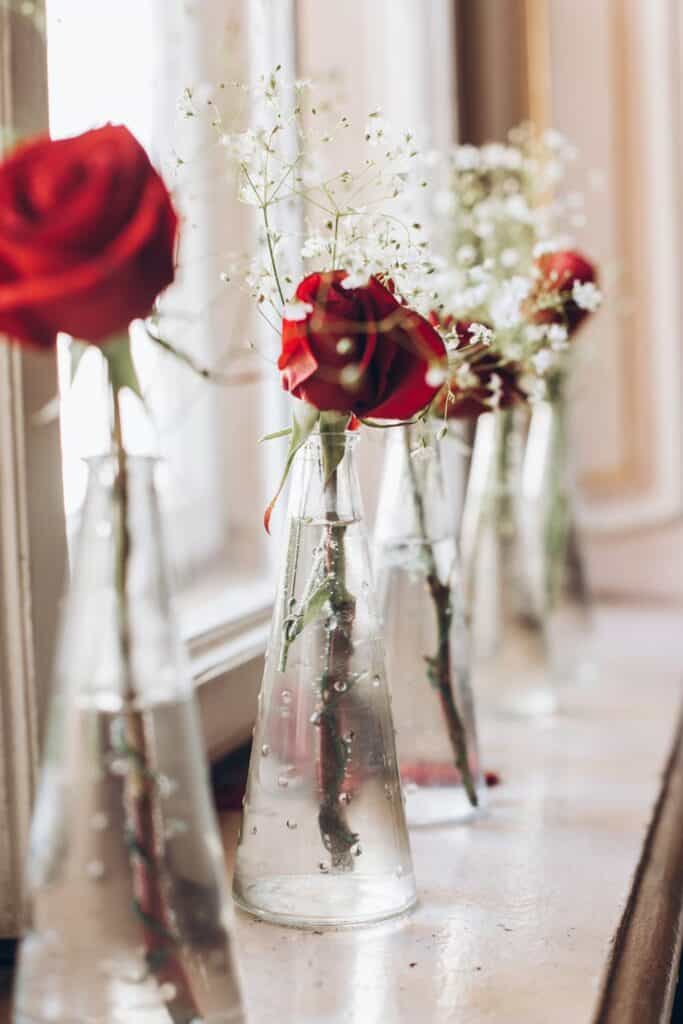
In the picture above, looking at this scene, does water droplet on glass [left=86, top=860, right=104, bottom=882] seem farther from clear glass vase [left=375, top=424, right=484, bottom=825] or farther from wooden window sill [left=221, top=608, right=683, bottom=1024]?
clear glass vase [left=375, top=424, right=484, bottom=825]

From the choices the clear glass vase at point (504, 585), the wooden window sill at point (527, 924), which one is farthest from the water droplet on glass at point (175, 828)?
the clear glass vase at point (504, 585)

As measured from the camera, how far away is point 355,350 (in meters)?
0.58

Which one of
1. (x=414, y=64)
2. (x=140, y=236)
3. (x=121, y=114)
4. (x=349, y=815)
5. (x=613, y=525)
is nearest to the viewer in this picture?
(x=140, y=236)

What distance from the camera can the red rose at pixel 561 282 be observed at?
91 centimetres

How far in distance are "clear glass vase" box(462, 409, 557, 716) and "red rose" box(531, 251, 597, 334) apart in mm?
196

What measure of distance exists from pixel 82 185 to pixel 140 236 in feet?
0.09

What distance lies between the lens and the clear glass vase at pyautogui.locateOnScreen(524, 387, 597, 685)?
128 centimetres

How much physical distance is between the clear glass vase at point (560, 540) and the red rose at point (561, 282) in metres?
0.25

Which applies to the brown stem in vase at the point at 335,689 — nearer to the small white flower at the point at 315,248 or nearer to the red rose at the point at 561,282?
the small white flower at the point at 315,248

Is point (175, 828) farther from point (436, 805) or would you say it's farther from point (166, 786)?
point (436, 805)

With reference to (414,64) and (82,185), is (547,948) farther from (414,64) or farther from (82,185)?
(414,64)

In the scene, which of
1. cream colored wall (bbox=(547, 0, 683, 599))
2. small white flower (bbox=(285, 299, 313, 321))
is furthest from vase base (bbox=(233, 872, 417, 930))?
cream colored wall (bbox=(547, 0, 683, 599))

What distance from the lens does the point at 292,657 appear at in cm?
67

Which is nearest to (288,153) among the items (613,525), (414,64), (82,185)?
(414,64)
